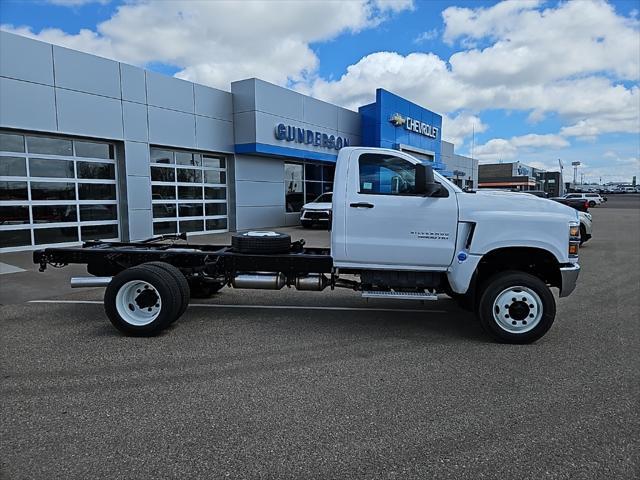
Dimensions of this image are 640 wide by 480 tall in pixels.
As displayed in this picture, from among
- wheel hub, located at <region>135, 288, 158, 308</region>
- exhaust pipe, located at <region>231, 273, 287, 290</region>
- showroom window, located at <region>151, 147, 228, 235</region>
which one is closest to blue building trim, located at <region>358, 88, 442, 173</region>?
showroom window, located at <region>151, 147, 228, 235</region>

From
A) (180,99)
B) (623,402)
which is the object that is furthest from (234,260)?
(180,99)

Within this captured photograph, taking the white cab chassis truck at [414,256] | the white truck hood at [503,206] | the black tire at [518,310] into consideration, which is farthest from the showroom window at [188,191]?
the black tire at [518,310]

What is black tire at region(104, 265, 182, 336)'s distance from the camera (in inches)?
215

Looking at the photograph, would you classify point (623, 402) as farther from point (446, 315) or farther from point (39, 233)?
point (39, 233)

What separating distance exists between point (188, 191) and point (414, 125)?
1705 centimetres

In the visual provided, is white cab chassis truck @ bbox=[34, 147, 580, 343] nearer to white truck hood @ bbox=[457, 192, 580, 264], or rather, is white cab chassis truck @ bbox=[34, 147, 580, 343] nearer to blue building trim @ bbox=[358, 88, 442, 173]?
white truck hood @ bbox=[457, 192, 580, 264]

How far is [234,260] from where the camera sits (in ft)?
20.0

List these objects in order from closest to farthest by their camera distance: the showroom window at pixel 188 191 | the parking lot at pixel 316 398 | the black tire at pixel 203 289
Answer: the parking lot at pixel 316 398 → the black tire at pixel 203 289 → the showroom window at pixel 188 191

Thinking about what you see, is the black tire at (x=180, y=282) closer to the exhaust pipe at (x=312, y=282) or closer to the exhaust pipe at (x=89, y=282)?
the exhaust pipe at (x=89, y=282)

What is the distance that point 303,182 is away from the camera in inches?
939

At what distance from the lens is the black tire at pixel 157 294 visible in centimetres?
547

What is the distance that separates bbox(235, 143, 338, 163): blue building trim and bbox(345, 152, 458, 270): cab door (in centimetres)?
1372

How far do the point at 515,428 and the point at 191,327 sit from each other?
3.95m

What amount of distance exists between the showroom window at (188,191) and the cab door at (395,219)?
1212 cm
